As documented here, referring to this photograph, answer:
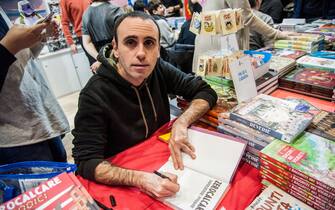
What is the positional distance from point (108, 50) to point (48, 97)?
1.48 feet

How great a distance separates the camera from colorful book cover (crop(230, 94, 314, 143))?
886mm

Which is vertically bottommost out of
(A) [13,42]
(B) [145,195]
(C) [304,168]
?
(B) [145,195]

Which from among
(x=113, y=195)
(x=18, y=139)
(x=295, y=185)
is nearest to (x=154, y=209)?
(x=113, y=195)

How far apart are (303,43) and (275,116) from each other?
110 centimetres

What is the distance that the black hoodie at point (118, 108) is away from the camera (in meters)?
1.04

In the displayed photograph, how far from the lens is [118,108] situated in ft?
3.93

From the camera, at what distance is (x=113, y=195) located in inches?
33.7

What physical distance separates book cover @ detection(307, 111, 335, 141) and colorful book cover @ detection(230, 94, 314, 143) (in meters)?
0.03

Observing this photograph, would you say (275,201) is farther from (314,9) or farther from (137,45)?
(314,9)

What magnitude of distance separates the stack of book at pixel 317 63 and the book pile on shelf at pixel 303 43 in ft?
0.53

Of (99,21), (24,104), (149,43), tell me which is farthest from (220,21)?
(99,21)

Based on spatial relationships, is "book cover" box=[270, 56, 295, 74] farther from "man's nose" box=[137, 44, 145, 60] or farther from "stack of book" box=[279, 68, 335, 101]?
"man's nose" box=[137, 44, 145, 60]

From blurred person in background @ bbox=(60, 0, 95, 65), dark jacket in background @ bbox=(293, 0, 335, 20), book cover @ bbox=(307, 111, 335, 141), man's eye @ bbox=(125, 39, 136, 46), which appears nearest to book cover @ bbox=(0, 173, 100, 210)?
man's eye @ bbox=(125, 39, 136, 46)

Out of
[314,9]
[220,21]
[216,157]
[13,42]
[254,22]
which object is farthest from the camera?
[314,9]
